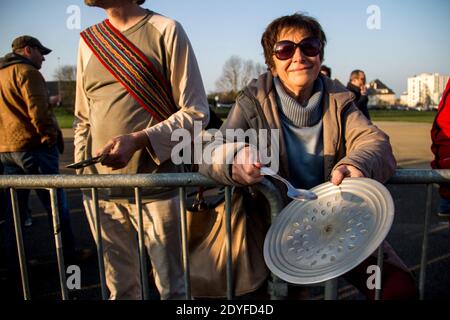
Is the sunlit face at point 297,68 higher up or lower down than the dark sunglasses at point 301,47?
lower down

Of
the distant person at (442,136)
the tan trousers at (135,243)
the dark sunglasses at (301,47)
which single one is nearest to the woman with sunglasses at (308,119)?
the dark sunglasses at (301,47)

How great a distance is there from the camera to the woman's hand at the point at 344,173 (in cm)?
132

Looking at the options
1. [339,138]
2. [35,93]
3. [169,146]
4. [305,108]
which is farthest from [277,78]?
[35,93]

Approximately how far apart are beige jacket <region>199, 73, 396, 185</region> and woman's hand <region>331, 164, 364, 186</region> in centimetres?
8

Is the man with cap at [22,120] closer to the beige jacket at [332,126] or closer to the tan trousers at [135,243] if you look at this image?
the tan trousers at [135,243]

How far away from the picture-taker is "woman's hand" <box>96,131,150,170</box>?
162 cm

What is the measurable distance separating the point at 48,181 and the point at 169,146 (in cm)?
53

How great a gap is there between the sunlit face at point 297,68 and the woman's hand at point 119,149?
689 millimetres

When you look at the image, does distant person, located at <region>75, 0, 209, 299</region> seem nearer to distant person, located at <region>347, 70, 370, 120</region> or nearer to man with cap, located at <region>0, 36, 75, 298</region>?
man with cap, located at <region>0, 36, 75, 298</region>

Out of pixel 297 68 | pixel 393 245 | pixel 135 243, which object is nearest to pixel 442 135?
pixel 297 68

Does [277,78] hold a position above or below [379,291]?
above

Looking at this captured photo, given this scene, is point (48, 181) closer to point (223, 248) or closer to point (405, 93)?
point (223, 248)

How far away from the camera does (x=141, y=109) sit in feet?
5.96
